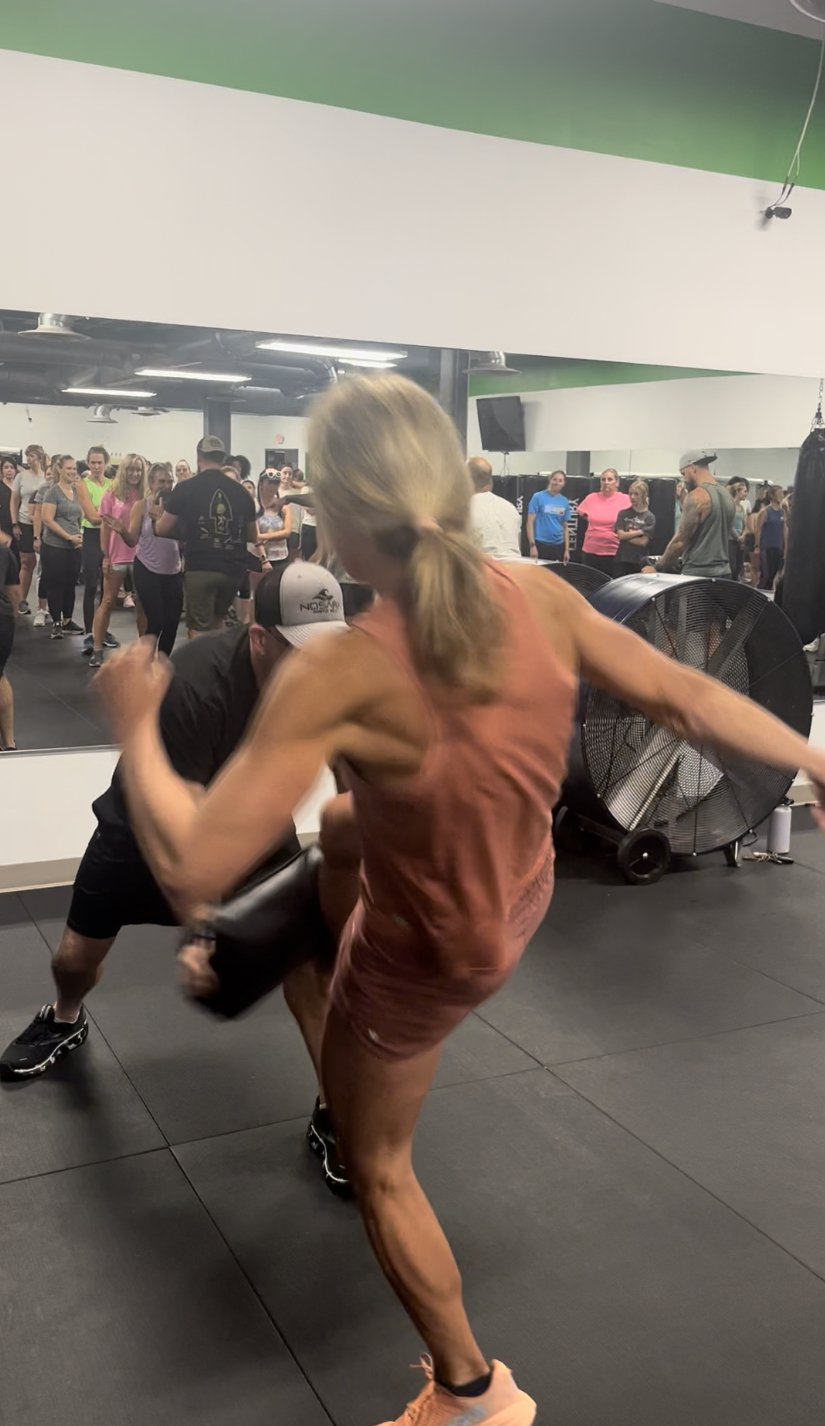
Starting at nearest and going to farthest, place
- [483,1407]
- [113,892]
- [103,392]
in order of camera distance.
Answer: [483,1407], [113,892], [103,392]

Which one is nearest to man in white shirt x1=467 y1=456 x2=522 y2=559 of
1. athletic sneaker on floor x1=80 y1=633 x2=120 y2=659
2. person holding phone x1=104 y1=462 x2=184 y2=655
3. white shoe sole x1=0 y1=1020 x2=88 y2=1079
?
person holding phone x1=104 y1=462 x2=184 y2=655

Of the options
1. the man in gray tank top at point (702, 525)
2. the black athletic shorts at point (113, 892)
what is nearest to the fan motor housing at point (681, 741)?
the man in gray tank top at point (702, 525)

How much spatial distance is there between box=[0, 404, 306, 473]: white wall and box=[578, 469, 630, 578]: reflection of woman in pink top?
4.82 ft

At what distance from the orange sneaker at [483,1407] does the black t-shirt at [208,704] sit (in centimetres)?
104

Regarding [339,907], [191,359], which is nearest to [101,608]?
[191,359]

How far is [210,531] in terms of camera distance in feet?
13.3

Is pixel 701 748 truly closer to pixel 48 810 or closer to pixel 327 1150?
pixel 327 1150

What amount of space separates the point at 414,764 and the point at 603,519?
12.6 feet

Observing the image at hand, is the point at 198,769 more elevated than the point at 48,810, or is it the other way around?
the point at 198,769

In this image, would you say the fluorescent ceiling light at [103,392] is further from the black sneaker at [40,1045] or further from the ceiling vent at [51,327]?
the black sneaker at [40,1045]

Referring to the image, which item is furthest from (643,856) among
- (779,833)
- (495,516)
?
(495,516)

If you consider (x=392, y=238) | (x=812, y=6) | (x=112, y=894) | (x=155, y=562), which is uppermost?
(x=812, y=6)

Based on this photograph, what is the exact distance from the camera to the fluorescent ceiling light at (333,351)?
158 inches

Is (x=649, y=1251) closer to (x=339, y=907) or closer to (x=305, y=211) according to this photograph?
(x=339, y=907)
